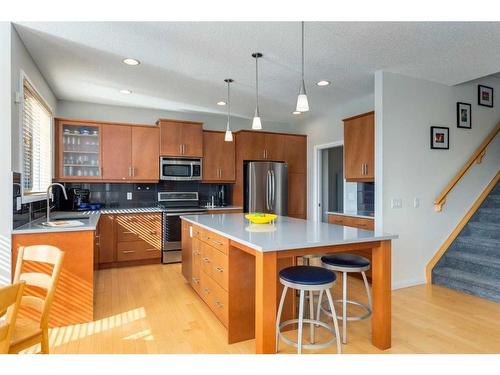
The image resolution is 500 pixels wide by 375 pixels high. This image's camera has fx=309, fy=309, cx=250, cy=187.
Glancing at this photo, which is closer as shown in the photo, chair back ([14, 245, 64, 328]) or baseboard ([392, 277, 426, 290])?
chair back ([14, 245, 64, 328])

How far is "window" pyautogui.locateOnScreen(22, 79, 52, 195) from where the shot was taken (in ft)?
9.83

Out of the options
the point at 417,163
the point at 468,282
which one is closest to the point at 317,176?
the point at 417,163

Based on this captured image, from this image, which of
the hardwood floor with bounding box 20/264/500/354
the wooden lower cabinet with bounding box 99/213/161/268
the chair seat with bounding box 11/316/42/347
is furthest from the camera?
the wooden lower cabinet with bounding box 99/213/161/268

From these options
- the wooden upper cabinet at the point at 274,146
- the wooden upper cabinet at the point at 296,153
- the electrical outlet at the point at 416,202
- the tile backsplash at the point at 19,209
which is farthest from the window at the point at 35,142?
the electrical outlet at the point at 416,202

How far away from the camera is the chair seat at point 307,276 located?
194 cm

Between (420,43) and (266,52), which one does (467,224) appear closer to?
(420,43)

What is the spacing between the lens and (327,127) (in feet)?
17.9

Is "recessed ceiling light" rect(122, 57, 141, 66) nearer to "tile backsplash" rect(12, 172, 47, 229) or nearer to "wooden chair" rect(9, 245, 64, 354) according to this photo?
"tile backsplash" rect(12, 172, 47, 229)

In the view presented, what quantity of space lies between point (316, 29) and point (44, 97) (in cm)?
326

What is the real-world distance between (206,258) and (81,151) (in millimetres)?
2996

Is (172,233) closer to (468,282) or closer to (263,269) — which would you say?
(263,269)

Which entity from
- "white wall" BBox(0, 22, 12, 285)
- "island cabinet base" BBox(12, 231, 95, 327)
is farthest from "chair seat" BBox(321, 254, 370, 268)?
"white wall" BBox(0, 22, 12, 285)

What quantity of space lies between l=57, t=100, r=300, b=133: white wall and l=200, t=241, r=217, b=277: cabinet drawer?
3.10 meters
